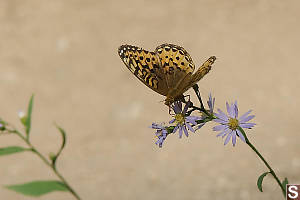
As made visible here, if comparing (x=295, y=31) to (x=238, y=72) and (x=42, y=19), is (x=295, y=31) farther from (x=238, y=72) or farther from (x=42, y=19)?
(x=42, y=19)

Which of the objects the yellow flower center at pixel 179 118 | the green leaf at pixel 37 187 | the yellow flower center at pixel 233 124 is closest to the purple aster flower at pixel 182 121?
the yellow flower center at pixel 179 118

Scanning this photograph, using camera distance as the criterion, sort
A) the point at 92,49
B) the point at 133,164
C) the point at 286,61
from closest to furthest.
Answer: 1. the point at 133,164
2. the point at 286,61
3. the point at 92,49

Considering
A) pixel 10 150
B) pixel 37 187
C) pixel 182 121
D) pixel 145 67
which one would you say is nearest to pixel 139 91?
pixel 145 67

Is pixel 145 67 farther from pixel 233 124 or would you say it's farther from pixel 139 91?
pixel 139 91

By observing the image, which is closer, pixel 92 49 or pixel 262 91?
pixel 262 91

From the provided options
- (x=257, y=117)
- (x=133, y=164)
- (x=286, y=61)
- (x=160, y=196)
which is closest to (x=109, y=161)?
(x=133, y=164)

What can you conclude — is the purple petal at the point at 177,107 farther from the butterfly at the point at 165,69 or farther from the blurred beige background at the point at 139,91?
the blurred beige background at the point at 139,91
